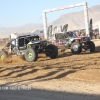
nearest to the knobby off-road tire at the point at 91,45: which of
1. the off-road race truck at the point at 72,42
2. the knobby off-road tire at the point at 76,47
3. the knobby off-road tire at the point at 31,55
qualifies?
the off-road race truck at the point at 72,42

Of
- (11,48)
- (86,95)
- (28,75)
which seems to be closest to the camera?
(86,95)

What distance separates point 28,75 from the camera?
10156 millimetres

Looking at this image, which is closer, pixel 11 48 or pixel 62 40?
pixel 11 48

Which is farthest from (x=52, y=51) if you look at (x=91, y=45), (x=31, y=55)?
(x=91, y=45)

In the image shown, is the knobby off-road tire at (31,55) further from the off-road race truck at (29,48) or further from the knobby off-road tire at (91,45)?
the knobby off-road tire at (91,45)

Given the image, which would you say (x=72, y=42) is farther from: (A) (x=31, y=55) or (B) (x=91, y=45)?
(A) (x=31, y=55)

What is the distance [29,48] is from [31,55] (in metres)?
0.44

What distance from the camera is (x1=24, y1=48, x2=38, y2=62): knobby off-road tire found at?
49.9 feet

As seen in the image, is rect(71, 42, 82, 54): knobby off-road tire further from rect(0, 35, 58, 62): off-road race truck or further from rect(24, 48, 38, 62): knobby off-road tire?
rect(24, 48, 38, 62): knobby off-road tire

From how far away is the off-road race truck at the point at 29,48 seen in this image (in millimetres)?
15508

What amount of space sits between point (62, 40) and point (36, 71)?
897cm

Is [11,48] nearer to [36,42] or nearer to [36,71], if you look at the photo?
[36,42]

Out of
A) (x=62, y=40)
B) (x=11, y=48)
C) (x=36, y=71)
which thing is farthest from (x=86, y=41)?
(x=36, y=71)

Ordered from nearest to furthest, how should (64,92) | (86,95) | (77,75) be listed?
1. (86,95)
2. (64,92)
3. (77,75)
